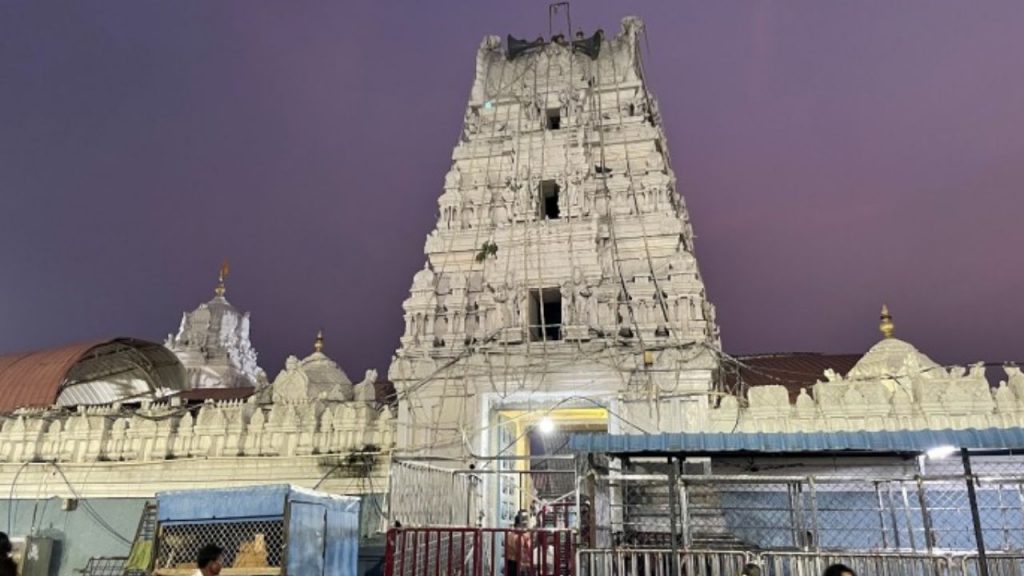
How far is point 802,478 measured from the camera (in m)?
9.18

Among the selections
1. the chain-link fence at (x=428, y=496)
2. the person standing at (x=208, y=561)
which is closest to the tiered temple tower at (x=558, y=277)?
the chain-link fence at (x=428, y=496)

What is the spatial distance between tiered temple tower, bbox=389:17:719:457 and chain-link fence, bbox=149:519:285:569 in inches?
213

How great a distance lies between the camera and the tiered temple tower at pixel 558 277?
49.2ft

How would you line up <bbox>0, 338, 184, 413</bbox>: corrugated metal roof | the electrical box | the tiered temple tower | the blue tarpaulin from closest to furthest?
the blue tarpaulin → the tiered temple tower → the electrical box → <bbox>0, 338, 184, 413</bbox>: corrugated metal roof

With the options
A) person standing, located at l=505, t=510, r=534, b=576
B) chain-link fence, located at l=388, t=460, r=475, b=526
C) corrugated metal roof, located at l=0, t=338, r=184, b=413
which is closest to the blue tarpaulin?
chain-link fence, located at l=388, t=460, r=475, b=526

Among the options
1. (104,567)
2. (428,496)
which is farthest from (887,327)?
(104,567)

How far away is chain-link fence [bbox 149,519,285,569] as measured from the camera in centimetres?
938

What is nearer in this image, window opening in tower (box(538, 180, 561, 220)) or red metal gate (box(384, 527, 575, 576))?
red metal gate (box(384, 527, 575, 576))

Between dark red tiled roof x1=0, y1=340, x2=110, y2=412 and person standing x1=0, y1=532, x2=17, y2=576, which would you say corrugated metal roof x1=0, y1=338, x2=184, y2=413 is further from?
person standing x1=0, y1=532, x2=17, y2=576

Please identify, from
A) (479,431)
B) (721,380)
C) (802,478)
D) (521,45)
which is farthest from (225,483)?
(521,45)

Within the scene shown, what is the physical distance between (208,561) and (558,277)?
11440 millimetres

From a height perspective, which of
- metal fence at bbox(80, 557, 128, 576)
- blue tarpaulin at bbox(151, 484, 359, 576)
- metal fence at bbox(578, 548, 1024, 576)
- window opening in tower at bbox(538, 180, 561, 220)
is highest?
window opening in tower at bbox(538, 180, 561, 220)

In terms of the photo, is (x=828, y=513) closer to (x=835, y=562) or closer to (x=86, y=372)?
(x=835, y=562)

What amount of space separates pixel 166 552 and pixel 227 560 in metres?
0.86
